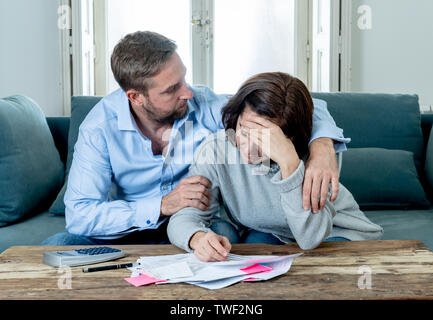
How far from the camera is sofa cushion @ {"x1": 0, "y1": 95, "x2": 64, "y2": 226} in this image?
1656 mm

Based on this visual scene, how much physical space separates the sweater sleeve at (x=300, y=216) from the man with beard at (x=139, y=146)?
0.80 ft

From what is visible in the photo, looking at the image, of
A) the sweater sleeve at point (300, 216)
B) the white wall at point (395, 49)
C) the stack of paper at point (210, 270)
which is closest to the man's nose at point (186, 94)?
the sweater sleeve at point (300, 216)

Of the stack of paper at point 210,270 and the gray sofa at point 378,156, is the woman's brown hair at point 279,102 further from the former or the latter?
the gray sofa at point 378,156

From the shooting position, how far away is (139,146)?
1.47 meters

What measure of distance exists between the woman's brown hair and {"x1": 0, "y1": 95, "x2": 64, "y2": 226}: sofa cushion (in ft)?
2.95

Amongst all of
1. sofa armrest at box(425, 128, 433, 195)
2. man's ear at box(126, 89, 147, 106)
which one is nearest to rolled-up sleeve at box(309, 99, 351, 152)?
man's ear at box(126, 89, 147, 106)

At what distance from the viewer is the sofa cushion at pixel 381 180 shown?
6.06 ft

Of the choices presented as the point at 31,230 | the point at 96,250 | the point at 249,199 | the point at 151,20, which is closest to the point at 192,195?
the point at 249,199

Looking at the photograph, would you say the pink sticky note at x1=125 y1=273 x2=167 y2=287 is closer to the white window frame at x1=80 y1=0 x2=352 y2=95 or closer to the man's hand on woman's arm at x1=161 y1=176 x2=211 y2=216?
the man's hand on woman's arm at x1=161 y1=176 x2=211 y2=216

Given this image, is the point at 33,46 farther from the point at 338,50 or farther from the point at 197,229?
the point at 197,229

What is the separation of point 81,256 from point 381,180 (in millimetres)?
1280
